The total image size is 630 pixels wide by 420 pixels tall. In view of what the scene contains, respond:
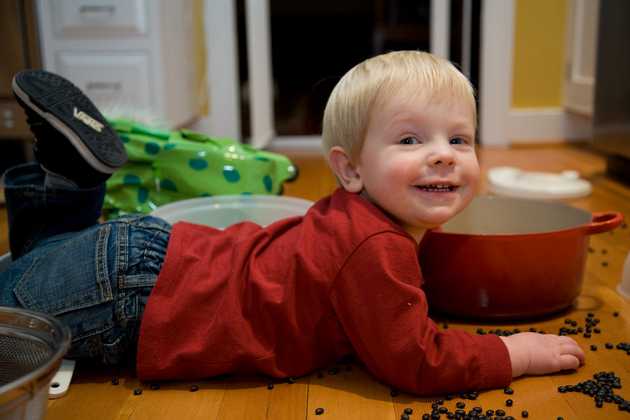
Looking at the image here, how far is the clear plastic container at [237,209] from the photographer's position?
56.3 inches

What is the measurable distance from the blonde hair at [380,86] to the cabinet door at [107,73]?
→ 1.53 metres

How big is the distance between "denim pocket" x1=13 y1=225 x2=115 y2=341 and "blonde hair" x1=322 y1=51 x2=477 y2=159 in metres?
0.36

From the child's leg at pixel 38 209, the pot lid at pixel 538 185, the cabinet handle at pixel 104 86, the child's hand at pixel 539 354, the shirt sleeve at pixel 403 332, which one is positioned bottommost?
the pot lid at pixel 538 185

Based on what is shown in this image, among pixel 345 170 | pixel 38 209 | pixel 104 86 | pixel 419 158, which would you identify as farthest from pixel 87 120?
pixel 104 86

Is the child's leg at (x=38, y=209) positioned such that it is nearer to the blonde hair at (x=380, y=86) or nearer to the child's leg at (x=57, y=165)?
the child's leg at (x=57, y=165)

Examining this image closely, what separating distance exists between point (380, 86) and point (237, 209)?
0.61m

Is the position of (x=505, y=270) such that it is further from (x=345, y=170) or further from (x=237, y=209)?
(x=237, y=209)

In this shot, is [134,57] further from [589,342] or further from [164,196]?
[589,342]

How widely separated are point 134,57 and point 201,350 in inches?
64.7

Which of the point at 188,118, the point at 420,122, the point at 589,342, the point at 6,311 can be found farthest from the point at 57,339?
the point at 188,118

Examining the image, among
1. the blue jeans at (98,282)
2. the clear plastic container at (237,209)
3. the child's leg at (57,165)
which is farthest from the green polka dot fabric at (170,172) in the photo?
the blue jeans at (98,282)

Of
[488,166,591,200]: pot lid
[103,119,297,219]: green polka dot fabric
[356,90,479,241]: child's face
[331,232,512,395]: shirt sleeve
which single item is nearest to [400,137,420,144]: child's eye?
[356,90,479,241]: child's face

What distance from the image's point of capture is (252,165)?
5.46 feet

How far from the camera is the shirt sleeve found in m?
0.88
